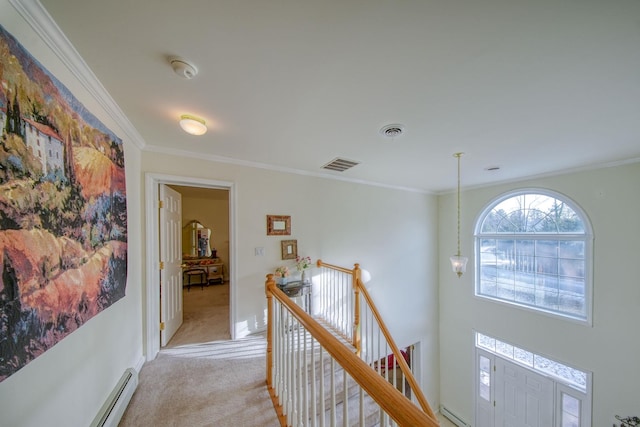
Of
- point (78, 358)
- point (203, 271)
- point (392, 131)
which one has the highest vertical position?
point (392, 131)

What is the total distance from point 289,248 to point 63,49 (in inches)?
101

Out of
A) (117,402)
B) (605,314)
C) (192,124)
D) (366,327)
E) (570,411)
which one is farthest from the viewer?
(570,411)

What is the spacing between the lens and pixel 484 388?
4.13 metres

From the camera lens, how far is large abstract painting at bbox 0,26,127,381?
0.81 metres

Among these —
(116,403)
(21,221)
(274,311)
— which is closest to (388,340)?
(274,311)

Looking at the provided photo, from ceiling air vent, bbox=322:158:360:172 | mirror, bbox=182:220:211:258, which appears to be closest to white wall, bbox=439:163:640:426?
ceiling air vent, bbox=322:158:360:172

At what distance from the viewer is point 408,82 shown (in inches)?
53.3

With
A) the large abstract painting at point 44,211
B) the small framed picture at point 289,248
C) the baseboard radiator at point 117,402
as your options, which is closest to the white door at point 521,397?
the small framed picture at point 289,248

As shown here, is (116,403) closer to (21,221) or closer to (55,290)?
(55,290)

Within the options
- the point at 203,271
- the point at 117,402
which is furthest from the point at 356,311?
the point at 203,271

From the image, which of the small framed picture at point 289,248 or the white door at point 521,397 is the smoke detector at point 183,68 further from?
the white door at point 521,397

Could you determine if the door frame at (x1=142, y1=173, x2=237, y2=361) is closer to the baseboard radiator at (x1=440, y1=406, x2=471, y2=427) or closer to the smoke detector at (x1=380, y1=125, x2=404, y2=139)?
the smoke detector at (x1=380, y1=125, x2=404, y2=139)

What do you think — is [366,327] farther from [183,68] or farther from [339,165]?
[183,68]

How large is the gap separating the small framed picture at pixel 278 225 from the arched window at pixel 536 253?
3775 millimetres
